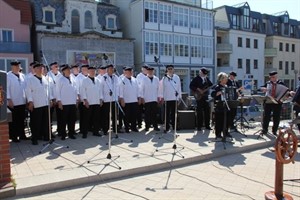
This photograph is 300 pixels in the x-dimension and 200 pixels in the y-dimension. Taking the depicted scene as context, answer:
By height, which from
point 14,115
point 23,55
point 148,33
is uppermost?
point 148,33

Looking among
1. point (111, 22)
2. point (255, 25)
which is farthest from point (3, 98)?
point (255, 25)

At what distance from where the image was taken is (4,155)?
485cm

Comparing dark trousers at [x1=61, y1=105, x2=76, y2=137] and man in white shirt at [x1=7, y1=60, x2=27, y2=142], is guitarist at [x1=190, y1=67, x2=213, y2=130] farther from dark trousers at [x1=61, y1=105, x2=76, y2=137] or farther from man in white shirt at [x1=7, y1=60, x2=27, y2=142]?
man in white shirt at [x1=7, y1=60, x2=27, y2=142]

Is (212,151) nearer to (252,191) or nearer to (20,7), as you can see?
(252,191)

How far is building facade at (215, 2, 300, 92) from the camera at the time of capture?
146 ft

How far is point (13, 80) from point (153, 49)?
27.9m

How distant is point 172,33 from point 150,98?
28.1m

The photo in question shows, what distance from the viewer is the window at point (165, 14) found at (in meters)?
35.9

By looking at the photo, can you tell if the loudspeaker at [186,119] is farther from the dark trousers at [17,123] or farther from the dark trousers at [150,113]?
the dark trousers at [17,123]

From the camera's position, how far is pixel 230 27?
146 feet

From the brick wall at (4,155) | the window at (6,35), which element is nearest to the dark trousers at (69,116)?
the brick wall at (4,155)

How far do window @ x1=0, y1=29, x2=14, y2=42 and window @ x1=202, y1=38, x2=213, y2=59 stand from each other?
22.5 meters

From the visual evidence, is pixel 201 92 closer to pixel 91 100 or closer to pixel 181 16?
pixel 91 100

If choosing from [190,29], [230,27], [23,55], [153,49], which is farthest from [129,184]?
[230,27]
